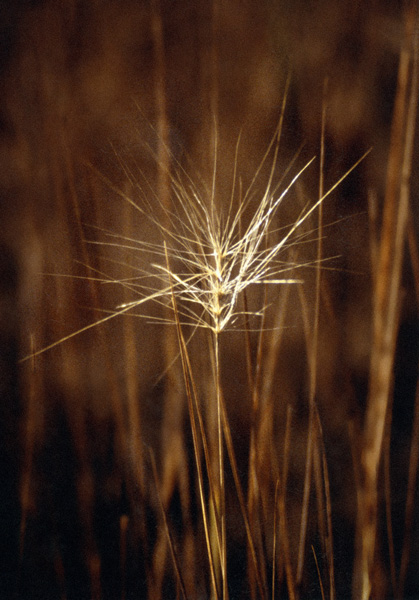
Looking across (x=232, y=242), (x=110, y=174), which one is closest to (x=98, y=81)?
(x=110, y=174)

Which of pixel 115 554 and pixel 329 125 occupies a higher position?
pixel 329 125

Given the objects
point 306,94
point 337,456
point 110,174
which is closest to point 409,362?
point 337,456

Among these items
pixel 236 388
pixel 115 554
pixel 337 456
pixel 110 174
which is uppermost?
pixel 110 174

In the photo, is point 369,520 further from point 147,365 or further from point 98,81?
point 98,81

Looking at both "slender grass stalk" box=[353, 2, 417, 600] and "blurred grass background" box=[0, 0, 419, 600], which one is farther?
"blurred grass background" box=[0, 0, 419, 600]

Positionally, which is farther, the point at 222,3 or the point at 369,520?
the point at 222,3

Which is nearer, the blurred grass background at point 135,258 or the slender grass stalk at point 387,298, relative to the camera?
the slender grass stalk at point 387,298

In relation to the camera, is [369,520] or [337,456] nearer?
[369,520]

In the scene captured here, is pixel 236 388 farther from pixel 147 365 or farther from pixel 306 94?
pixel 306 94

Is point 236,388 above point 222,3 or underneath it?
underneath
